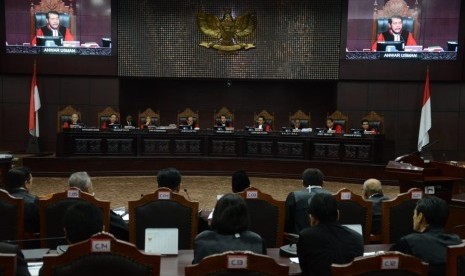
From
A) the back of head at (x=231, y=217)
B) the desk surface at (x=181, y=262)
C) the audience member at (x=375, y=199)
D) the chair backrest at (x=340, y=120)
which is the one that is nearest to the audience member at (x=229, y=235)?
the back of head at (x=231, y=217)

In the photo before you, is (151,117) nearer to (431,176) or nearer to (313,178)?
(431,176)

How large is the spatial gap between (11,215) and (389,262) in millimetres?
2759

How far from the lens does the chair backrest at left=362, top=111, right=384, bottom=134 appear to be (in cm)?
1140

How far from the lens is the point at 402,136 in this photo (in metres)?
12.6

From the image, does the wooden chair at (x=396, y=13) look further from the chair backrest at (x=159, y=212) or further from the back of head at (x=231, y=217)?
the back of head at (x=231, y=217)

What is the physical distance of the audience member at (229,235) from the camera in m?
2.66

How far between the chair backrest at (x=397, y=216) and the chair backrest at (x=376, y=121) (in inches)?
298

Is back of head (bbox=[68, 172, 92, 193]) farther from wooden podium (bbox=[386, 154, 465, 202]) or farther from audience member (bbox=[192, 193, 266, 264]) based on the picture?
wooden podium (bbox=[386, 154, 465, 202])

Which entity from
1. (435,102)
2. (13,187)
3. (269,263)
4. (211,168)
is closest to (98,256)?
(269,263)

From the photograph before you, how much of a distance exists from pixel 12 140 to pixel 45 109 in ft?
3.60

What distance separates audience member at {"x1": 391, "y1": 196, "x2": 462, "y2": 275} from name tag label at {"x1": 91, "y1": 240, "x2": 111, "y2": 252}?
1.61 m

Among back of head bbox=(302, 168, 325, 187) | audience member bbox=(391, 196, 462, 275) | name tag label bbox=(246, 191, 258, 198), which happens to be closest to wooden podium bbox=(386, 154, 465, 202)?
back of head bbox=(302, 168, 325, 187)

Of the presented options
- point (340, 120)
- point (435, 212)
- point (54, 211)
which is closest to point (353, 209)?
point (435, 212)

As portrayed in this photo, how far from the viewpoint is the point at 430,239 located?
2.78 m
